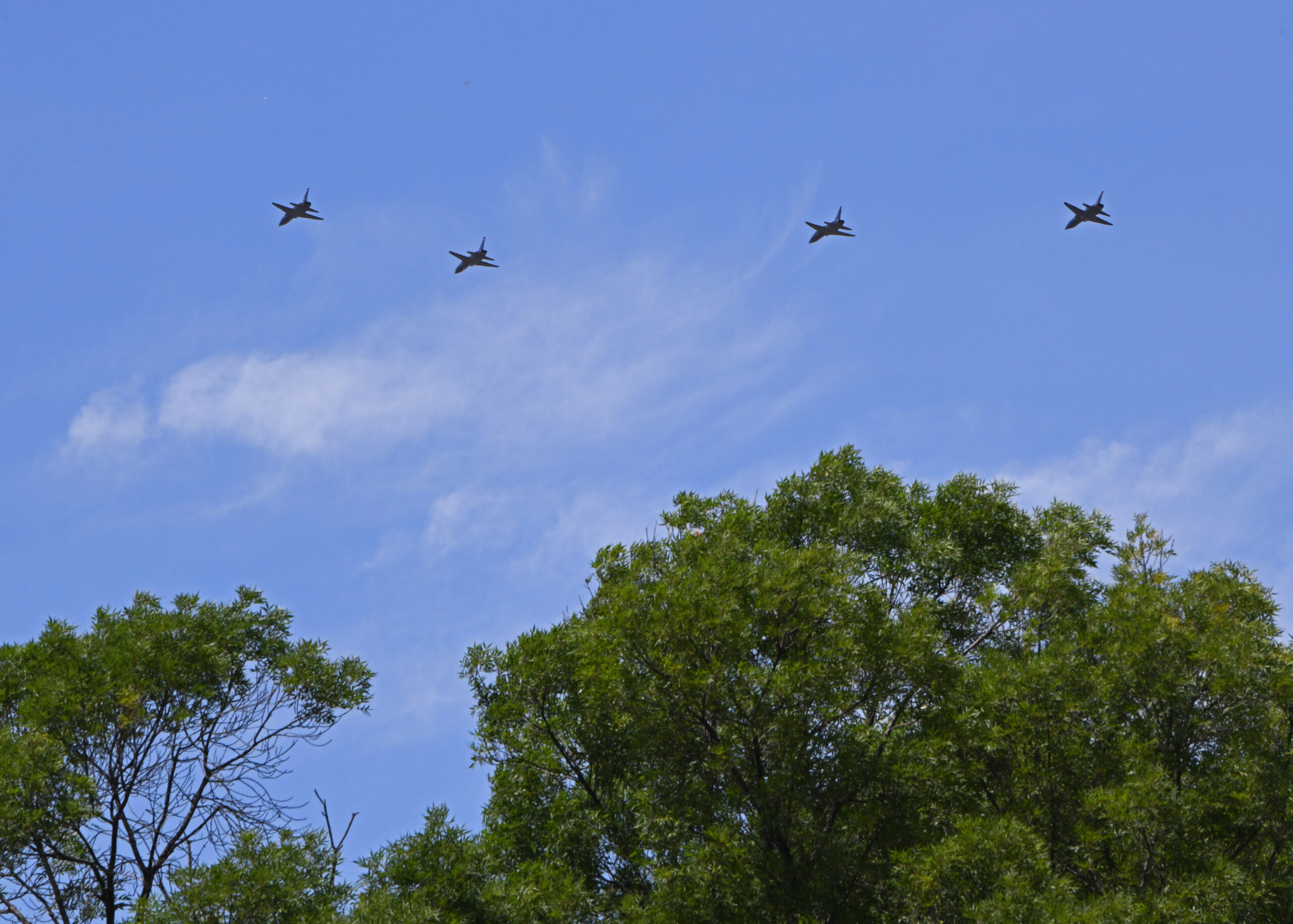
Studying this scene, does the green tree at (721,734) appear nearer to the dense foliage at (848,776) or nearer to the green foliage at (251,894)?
the dense foliage at (848,776)

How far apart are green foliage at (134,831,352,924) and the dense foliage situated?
0.04 metres

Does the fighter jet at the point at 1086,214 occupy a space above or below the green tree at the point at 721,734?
above

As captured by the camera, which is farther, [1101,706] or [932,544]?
[932,544]

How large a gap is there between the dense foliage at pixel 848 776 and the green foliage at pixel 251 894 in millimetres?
37

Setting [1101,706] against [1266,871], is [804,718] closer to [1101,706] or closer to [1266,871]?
[1101,706]

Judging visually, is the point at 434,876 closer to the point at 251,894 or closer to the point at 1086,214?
the point at 251,894

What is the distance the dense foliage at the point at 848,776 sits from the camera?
16.0m

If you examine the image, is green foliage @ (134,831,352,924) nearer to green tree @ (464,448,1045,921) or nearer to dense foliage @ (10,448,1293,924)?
dense foliage @ (10,448,1293,924)

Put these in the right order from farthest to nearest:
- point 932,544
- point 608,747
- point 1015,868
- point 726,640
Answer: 1. point 932,544
2. point 608,747
3. point 726,640
4. point 1015,868

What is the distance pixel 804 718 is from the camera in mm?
16672

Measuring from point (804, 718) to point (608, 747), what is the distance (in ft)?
14.4

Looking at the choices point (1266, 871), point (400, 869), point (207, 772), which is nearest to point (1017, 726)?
point (1266, 871)

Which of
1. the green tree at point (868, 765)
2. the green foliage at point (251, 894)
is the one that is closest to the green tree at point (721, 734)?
the green tree at point (868, 765)

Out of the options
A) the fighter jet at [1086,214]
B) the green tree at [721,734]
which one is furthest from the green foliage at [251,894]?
the fighter jet at [1086,214]
